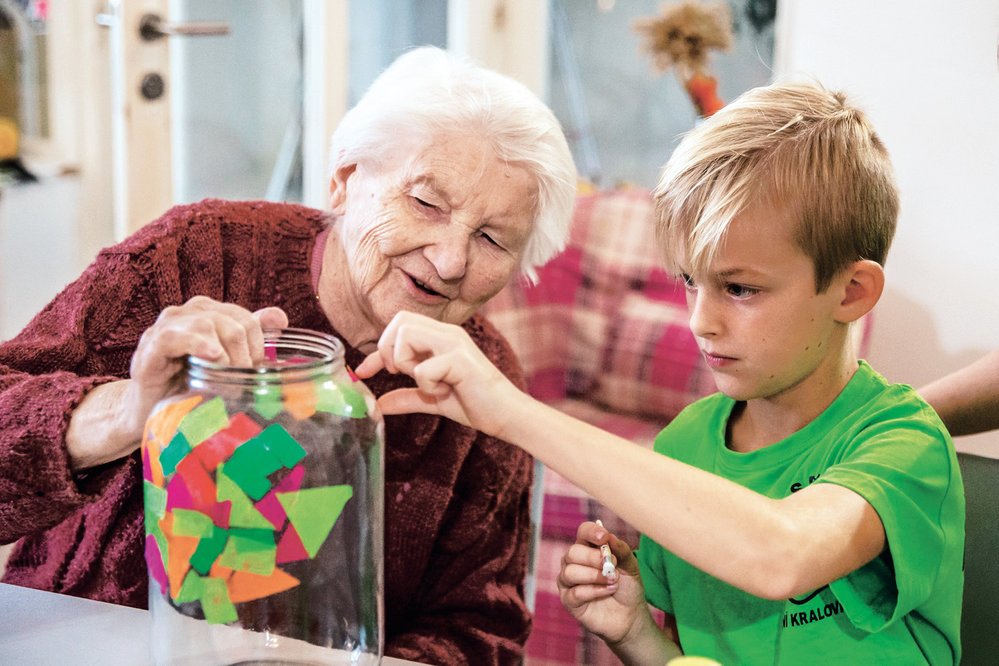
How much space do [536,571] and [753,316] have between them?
1.41 m

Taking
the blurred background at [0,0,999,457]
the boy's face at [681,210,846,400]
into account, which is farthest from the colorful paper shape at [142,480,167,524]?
the blurred background at [0,0,999,457]

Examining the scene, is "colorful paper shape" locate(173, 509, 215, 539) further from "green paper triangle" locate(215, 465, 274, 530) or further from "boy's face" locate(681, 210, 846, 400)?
"boy's face" locate(681, 210, 846, 400)

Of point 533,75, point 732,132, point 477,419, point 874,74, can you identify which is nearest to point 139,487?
point 477,419

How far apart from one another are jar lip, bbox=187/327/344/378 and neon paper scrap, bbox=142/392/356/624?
1.0 inches

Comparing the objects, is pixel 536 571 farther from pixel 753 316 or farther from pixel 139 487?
pixel 753 316

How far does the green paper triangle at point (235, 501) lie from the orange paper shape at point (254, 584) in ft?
0.14

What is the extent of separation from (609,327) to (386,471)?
1417 millimetres

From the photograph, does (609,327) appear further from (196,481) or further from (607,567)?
(196,481)

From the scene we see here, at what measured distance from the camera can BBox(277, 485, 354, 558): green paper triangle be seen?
0.83 meters

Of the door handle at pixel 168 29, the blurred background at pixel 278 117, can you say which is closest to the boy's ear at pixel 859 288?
the blurred background at pixel 278 117

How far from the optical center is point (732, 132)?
1.04m

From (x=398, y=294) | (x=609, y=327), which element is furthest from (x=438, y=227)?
(x=609, y=327)

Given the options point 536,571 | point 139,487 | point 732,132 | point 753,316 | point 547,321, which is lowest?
point 536,571

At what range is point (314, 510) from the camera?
848 millimetres
